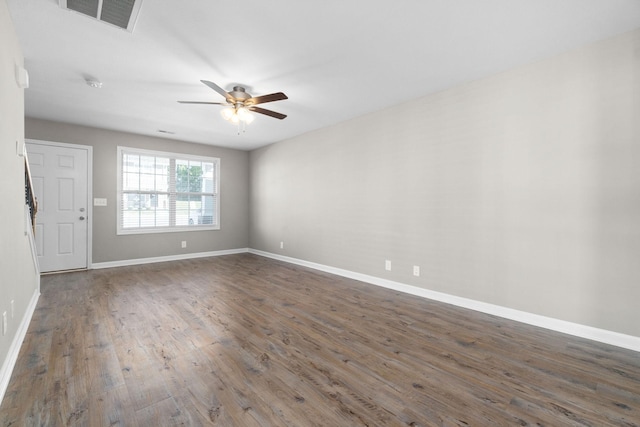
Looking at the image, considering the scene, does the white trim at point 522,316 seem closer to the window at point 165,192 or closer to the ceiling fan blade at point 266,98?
the ceiling fan blade at point 266,98

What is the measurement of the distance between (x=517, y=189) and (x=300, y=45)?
8.34ft

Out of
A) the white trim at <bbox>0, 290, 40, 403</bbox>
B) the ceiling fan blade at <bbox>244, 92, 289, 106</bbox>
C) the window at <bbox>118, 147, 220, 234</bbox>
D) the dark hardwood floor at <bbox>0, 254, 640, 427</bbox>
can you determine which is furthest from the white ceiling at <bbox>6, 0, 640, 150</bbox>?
the dark hardwood floor at <bbox>0, 254, 640, 427</bbox>

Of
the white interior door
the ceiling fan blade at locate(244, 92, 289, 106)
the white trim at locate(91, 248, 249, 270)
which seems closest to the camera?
the ceiling fan blade at locate(244, 92, 289, 106)

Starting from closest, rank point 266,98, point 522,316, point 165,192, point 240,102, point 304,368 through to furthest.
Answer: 1. point 304,368
2. point 522,316
3. point 266,98
4. point 240,102
5. point 165,192

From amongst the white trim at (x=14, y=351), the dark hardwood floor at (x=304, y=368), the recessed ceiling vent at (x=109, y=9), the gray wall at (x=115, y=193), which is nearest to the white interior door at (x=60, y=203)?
the gray wall at (x=115, y=193)

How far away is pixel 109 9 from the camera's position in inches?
83.3

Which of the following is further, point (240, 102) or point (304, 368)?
point (240, 102)

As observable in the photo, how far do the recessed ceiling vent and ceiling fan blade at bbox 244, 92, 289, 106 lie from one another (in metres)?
1.21

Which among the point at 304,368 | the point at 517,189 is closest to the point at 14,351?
the point at 304,368

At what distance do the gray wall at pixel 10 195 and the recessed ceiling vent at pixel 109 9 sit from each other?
0.42 m

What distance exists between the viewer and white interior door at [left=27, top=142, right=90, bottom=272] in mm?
4676

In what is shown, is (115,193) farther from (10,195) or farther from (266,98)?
(266,98)

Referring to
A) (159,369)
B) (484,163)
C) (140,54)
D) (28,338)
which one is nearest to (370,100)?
(484,163)

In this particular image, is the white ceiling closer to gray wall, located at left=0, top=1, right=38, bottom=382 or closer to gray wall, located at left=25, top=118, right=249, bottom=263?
gray wall, located at left=0, top=1, right=38, bottom=382
